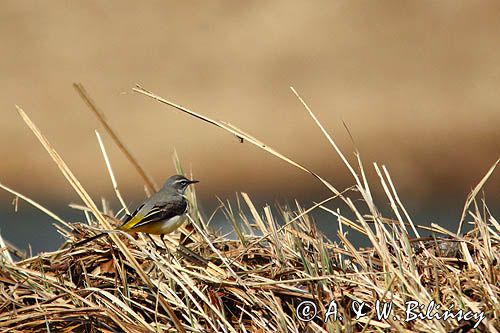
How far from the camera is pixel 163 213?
5582 millimetres

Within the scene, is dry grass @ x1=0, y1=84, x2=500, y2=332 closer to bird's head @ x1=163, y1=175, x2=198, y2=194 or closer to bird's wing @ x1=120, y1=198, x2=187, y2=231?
bird's wing @ x1=120, y1=198, x2=187, y2=231

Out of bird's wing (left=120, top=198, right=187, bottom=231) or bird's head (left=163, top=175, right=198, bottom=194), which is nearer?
bird's wing (left=120, top=198, right=187, bottom=231)

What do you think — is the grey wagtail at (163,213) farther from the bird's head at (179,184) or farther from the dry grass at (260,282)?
the dry grass at (260,282)

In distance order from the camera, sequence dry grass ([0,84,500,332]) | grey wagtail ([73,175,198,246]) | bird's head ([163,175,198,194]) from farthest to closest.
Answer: bird's head ([163,175,198,194])
grey wagtail ([73,175,198,246])
dry grass ([0,84,500,332])

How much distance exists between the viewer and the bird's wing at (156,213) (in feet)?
18.0

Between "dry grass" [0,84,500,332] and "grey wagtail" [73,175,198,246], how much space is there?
57cm

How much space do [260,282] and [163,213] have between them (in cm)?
146

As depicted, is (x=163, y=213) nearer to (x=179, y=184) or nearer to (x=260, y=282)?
(x=179, y=184)

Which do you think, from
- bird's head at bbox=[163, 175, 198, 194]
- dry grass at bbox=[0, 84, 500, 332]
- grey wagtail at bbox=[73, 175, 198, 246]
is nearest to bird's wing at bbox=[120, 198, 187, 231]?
grey wagtail at bbox=[73, 175, 198, 246]

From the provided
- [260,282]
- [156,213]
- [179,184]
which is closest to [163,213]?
[156,213]

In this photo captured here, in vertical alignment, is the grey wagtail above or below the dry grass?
below

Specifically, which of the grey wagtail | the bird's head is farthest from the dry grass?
the bird's head

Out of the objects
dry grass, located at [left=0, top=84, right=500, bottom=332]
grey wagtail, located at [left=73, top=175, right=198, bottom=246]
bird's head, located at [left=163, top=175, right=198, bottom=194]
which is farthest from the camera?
bird's head, located at [left=163, top=175, right=198, bottom=194]

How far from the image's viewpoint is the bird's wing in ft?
18.0
